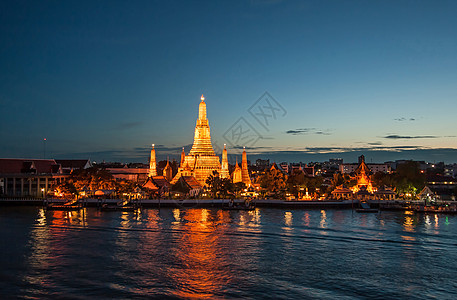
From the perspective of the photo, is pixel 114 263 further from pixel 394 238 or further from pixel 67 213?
pixel 67 213

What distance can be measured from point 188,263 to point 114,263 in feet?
A: 13.9

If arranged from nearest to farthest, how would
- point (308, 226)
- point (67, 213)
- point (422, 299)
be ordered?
point (422, 299) < point (308, 226) < point (67, 213)

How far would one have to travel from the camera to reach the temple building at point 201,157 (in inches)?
2896

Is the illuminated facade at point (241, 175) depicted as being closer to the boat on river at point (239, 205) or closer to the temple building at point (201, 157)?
the temple building at point (201, 157)

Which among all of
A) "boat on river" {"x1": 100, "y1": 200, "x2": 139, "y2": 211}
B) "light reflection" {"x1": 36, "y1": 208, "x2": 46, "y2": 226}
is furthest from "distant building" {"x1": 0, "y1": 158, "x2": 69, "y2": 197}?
"light reflection" {"x1": 36, "y1": 208, "x2": 46, "y2": 226}

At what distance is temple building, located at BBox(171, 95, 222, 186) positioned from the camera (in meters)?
73.6

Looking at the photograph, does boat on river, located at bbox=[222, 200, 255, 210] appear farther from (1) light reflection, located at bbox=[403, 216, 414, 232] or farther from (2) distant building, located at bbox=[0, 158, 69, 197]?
(2) distant building, located at bbox=[0, 158, 69, 197]

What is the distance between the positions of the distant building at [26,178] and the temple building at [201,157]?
19.6m

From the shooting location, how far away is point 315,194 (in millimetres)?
65750

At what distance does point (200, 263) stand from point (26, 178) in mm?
52943

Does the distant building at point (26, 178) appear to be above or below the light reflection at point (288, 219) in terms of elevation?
above

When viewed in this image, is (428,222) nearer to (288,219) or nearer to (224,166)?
(288,219)

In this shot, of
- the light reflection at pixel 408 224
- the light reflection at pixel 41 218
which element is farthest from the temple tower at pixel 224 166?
the light reflection at pixel 408 224

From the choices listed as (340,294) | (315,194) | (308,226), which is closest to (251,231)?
(308,226)
